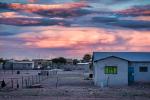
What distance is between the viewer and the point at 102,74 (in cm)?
5047

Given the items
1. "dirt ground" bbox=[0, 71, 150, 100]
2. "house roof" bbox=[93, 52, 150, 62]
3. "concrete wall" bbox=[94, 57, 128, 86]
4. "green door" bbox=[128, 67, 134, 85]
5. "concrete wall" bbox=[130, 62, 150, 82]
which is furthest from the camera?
"concrete wall" bbox=[130, 62, 150, 82]

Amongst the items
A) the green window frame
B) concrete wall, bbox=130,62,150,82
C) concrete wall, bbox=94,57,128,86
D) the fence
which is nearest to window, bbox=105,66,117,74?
the green window frame

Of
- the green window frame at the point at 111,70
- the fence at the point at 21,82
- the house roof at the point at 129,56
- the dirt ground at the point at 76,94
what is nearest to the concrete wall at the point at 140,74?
the house roof at the point at 129,56

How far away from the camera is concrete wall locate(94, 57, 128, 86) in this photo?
164ft

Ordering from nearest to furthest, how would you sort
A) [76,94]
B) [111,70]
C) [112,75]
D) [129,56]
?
[76,94]
[112,75]
[111,70]
[129,56]

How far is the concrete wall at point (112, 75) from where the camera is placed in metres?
50.1

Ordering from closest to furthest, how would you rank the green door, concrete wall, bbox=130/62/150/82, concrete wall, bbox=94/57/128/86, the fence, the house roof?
the fence
concrete wall, bbox=94/57/128/86
the green door
the house roof
concrete wall, bbox=130/62/150/82

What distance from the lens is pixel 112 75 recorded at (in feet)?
165

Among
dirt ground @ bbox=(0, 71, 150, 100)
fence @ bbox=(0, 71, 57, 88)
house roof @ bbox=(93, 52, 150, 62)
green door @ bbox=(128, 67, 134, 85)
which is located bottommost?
dirt ground @ bbox=(0, 71, 150, 100)

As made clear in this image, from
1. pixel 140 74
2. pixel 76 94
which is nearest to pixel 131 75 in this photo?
pixel 140 74

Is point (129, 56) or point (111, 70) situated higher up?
point (129, 56)

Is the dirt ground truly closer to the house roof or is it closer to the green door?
the green door

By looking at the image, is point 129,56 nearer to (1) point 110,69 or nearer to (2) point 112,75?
(1) point 110,69

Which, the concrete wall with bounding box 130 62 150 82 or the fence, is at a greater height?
the concrete wall with bounding box 130 62 150 82
